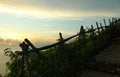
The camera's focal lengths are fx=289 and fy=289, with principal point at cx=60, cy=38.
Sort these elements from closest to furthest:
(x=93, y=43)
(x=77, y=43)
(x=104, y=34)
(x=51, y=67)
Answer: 1. (x=51, y=67)
2. (x=77, y=43)
3. (x=93, y=43)
4. (x=104, y=34)

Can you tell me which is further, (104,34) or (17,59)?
(104,34)

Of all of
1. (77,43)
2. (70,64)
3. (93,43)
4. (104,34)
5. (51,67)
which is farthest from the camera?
(104,34)

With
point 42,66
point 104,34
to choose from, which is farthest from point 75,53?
point 104,34

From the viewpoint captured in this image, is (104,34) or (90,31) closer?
(90,31)

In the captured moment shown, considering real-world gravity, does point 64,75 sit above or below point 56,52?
below

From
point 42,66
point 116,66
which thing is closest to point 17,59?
point 42,66

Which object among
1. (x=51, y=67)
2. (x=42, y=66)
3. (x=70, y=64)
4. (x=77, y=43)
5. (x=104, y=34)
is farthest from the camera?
(x=104, y=34)

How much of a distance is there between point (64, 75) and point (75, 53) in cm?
134

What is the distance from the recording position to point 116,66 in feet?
40.5

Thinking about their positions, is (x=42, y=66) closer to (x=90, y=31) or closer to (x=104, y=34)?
(x=90, y=31)

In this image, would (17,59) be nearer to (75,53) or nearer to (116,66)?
(75,53)

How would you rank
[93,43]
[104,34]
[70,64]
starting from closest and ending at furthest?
[70,64], [93,43], [104,34]

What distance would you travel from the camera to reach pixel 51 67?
36.3 ft

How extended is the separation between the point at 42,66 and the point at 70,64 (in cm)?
146
